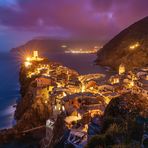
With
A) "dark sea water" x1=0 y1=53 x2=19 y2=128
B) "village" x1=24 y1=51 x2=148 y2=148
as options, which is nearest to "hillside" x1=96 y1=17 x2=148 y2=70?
"dark sea water" x1=0 y1=53 x2=19 y2=128

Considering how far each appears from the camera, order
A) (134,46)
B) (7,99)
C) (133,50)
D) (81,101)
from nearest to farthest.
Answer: (81,101), (7,99), (133,50), (134,46)

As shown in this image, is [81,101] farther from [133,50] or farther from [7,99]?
[133,50]

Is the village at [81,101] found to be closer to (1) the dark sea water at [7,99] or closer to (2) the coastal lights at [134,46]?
(1) the dark sea water at [7,99]

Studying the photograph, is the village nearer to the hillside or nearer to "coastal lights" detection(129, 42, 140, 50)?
the hillside

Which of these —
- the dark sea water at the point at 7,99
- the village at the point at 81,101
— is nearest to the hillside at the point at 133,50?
the dark sea water at the point at 7,99

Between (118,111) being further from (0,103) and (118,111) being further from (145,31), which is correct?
(145,31)

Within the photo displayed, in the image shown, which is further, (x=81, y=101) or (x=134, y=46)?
(x=134, y=46)

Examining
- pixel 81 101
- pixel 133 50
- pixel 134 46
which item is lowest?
pixel 81 101

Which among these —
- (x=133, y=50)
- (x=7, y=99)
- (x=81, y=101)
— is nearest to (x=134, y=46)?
(x=133, y=50)

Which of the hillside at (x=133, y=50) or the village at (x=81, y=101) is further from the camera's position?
the hillside at (x=133, y=50)

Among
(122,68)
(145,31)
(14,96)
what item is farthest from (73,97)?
A: (145,31)

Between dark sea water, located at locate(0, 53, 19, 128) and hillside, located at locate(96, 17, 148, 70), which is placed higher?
hillside, located at locate(96, 17, 148, 70)
